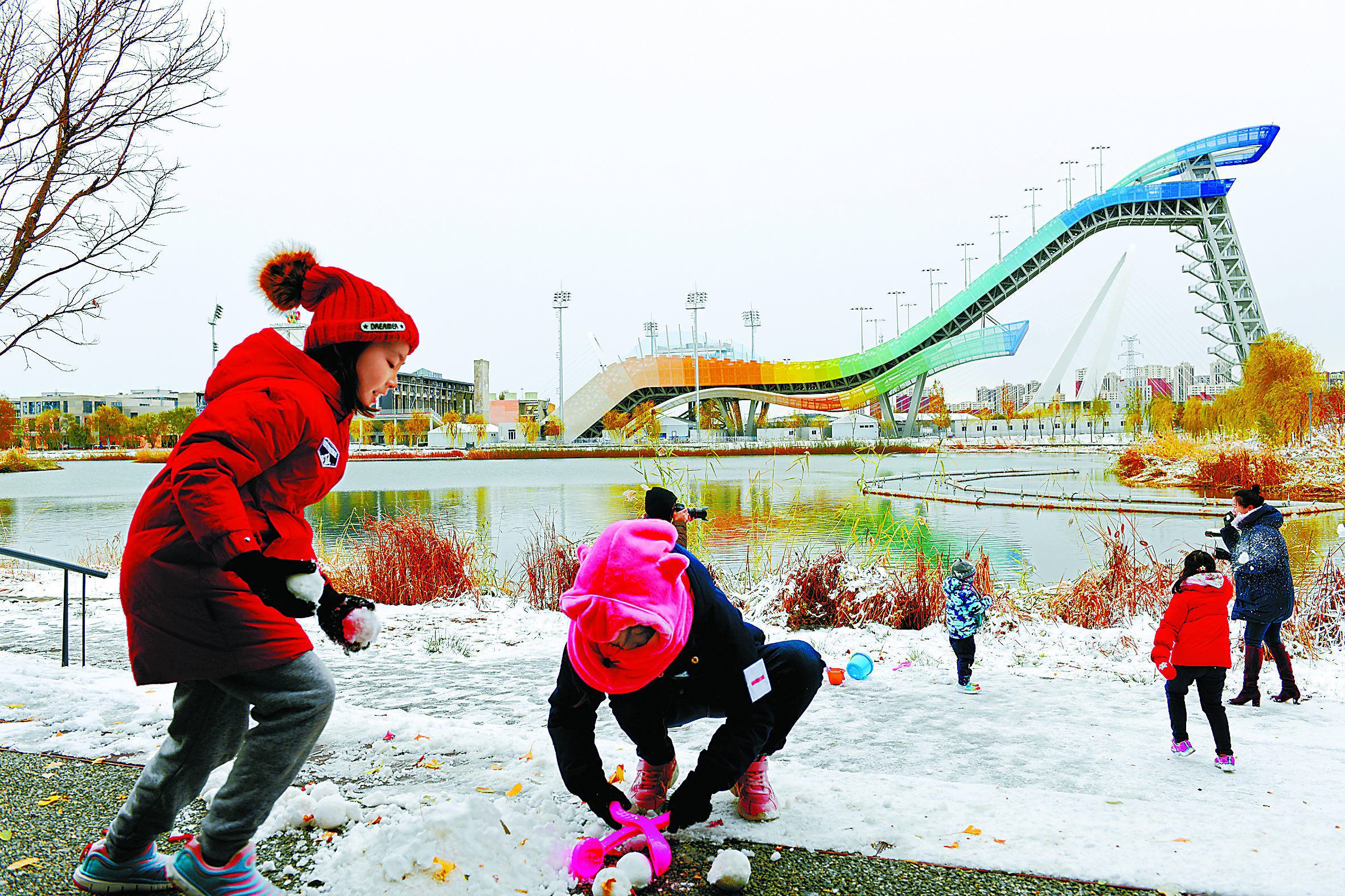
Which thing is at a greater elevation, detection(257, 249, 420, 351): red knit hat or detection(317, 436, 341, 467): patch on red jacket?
detection(257, 249, 420, 351): red knit hat

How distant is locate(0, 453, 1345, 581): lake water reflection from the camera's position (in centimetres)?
914

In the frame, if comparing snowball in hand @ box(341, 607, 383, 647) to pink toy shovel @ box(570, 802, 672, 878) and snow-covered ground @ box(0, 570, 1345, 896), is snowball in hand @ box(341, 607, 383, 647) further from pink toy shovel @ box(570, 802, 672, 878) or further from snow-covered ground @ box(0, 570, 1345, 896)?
pink toy shovel @ box(570, 802, 672, 878)

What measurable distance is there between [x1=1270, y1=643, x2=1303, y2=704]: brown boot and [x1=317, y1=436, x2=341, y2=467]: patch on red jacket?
14.3 feet

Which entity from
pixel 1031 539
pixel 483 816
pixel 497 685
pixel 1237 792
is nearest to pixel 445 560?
pixel 497 685

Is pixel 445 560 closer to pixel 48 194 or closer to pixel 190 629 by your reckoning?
pixel 48 194

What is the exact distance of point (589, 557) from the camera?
193cm

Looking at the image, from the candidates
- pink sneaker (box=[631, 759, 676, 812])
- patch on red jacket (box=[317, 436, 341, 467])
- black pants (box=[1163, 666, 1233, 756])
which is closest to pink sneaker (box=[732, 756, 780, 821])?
pink sneaker (box=[631, 759, 676, 812])

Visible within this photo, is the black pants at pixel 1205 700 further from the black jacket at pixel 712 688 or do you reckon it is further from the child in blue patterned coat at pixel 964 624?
the black jacket at pixel 712 688

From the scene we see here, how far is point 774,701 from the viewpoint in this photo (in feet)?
7.57

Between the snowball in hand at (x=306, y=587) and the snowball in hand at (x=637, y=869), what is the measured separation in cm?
99

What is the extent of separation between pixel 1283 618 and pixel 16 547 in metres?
15.0

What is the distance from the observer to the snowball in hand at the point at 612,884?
189cm

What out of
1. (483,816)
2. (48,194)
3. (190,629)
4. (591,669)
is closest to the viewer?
(190,629)

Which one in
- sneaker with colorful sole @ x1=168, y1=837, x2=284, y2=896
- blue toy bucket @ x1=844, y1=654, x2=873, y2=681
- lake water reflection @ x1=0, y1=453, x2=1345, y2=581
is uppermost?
sneaker with colorful sole @ x1=168, y1=837, x2=284, y2=896
